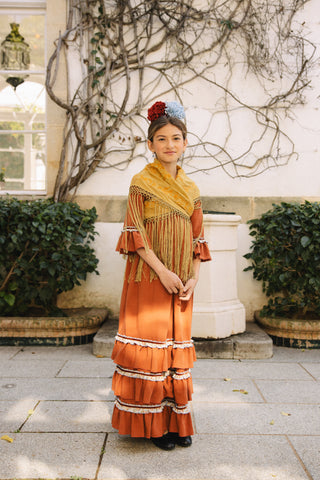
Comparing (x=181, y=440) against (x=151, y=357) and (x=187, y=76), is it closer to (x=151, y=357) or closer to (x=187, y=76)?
(x=151, y=357)

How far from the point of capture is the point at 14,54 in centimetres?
470

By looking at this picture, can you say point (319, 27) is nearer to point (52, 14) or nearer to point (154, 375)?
point (52, 14)

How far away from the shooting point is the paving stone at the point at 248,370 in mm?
3139

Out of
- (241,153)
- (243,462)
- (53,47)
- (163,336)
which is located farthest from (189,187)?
(53,47)

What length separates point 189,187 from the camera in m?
2.19

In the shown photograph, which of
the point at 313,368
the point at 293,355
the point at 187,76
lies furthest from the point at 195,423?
the point at 187,76

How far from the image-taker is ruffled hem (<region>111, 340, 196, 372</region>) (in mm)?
2025

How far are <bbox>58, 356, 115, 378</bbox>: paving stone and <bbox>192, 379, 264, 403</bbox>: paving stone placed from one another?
0.67 meters

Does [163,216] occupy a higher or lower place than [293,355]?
higher

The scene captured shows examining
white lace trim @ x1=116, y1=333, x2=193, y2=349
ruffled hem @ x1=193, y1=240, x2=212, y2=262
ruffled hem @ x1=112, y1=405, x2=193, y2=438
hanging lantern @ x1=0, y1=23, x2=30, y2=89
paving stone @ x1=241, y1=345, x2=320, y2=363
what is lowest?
paving stone @ x1=241, y1=345, x2=320, y2=363

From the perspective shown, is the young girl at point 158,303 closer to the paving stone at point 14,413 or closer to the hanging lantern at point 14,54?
the paving stone at point 14,413

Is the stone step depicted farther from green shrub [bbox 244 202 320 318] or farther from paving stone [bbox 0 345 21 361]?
paving stone [bbox 0 345 21 361]

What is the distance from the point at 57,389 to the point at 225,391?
1084 mm

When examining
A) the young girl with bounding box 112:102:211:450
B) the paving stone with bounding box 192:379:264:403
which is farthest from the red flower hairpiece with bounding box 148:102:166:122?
the paving stone with bounding box 192:379:264:403
